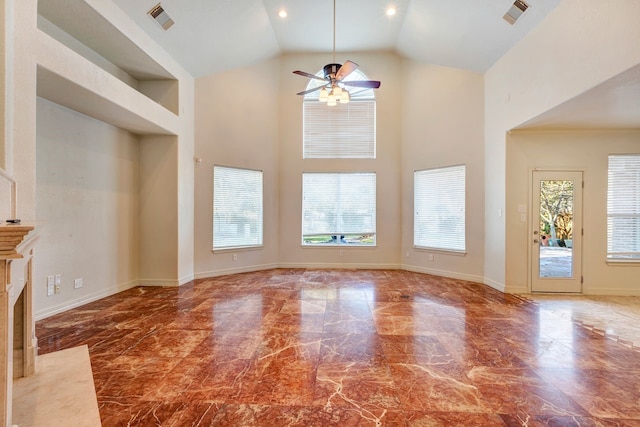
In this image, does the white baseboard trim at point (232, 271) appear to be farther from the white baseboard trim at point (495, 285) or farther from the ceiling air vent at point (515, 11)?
the ceiling air vent at point (515, 11)

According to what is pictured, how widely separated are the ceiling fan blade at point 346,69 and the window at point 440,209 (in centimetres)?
304

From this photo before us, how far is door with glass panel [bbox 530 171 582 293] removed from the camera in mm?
4656

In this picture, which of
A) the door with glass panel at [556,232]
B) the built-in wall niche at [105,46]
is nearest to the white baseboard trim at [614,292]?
the door with glass panel at [556,232]

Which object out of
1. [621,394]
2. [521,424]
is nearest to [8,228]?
[521,424]

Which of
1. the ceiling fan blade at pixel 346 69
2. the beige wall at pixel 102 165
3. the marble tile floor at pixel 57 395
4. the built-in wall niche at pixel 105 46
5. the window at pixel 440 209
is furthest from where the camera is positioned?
the window at pixel 440 209

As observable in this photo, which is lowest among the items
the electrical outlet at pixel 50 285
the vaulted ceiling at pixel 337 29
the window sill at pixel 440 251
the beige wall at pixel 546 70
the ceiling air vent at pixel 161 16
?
the electrical outlet at pixel 50 285

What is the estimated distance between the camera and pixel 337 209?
6.68 meters

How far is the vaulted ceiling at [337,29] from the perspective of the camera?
410cm

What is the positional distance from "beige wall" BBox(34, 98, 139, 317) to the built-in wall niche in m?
0.86

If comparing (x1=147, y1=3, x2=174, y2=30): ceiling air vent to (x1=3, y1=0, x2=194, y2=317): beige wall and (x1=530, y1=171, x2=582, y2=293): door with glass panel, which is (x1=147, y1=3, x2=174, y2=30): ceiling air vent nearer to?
(x1=3, y1=0, x2=194, y2=317): beige wall

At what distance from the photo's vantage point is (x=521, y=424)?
5.88 feet

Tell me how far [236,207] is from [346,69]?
11.7ft

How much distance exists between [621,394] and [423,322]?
1.66 meters

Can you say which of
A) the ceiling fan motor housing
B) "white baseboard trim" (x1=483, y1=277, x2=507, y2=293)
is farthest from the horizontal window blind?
"white baseboard trim" (x1=483, y1=277, x2=507, y2=293)
